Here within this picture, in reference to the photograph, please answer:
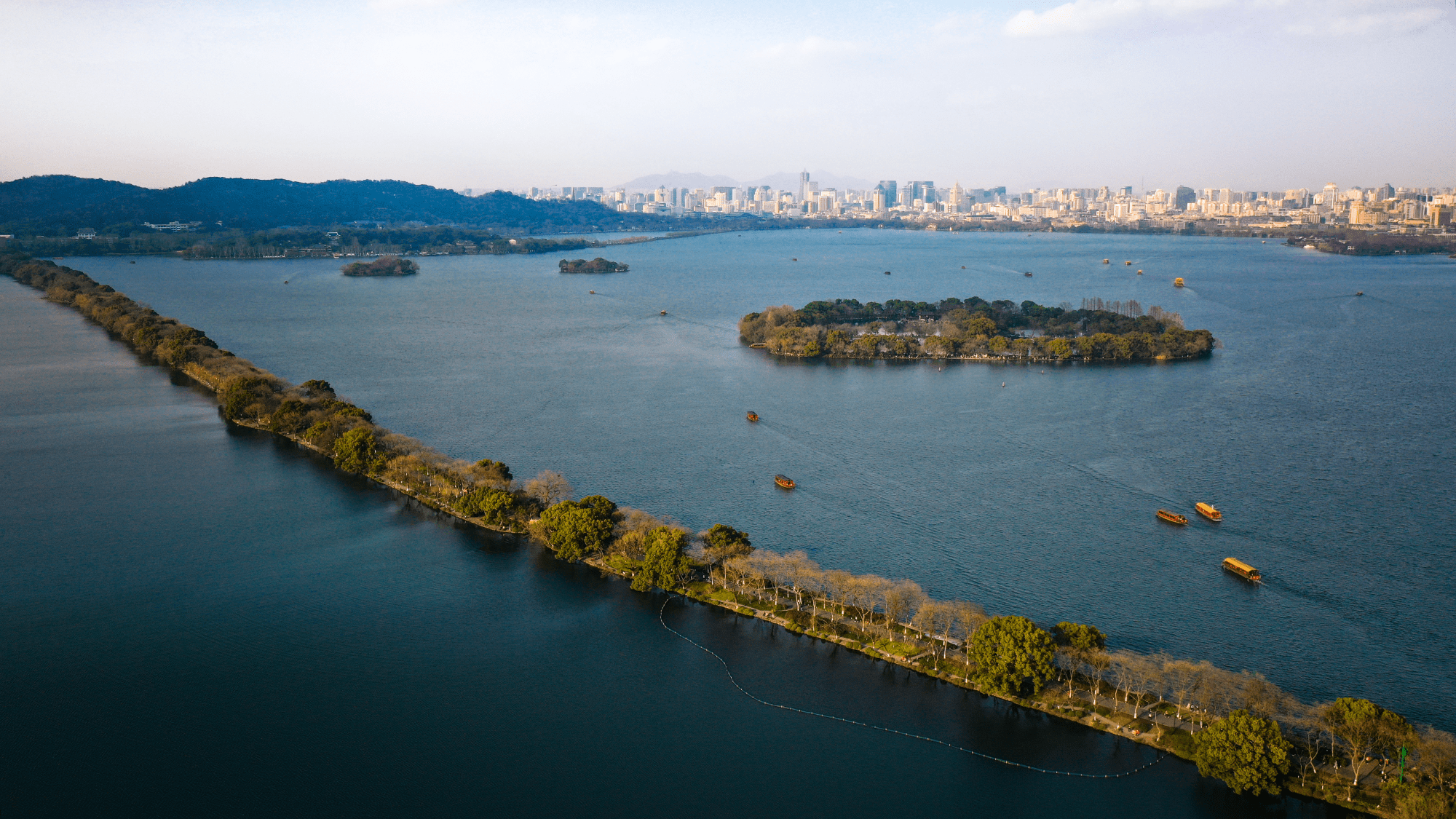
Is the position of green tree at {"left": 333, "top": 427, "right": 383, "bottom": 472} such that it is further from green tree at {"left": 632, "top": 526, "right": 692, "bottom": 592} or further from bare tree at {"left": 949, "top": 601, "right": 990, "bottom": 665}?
bare tree at {"left": 949, "top": 601, "right": 990, "bottom": 665}

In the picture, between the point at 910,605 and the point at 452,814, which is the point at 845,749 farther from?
the point at 452,814

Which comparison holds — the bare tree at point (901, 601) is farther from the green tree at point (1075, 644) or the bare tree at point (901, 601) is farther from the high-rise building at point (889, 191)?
the high-rise building at point (889, 191)

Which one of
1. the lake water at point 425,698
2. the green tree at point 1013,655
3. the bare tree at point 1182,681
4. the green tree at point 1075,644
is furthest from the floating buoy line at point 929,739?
the green tree at point 1075,644

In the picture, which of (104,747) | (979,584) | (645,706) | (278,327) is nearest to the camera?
(104,747)

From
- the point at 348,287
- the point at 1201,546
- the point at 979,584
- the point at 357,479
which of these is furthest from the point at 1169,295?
the point at 348,287

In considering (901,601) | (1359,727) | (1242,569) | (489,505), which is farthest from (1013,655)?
(489,505)

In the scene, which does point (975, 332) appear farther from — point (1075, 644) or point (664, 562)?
point (1075, 644)

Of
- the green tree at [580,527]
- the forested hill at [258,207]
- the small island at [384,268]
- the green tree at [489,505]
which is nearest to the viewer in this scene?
the green tree at [580,527]
